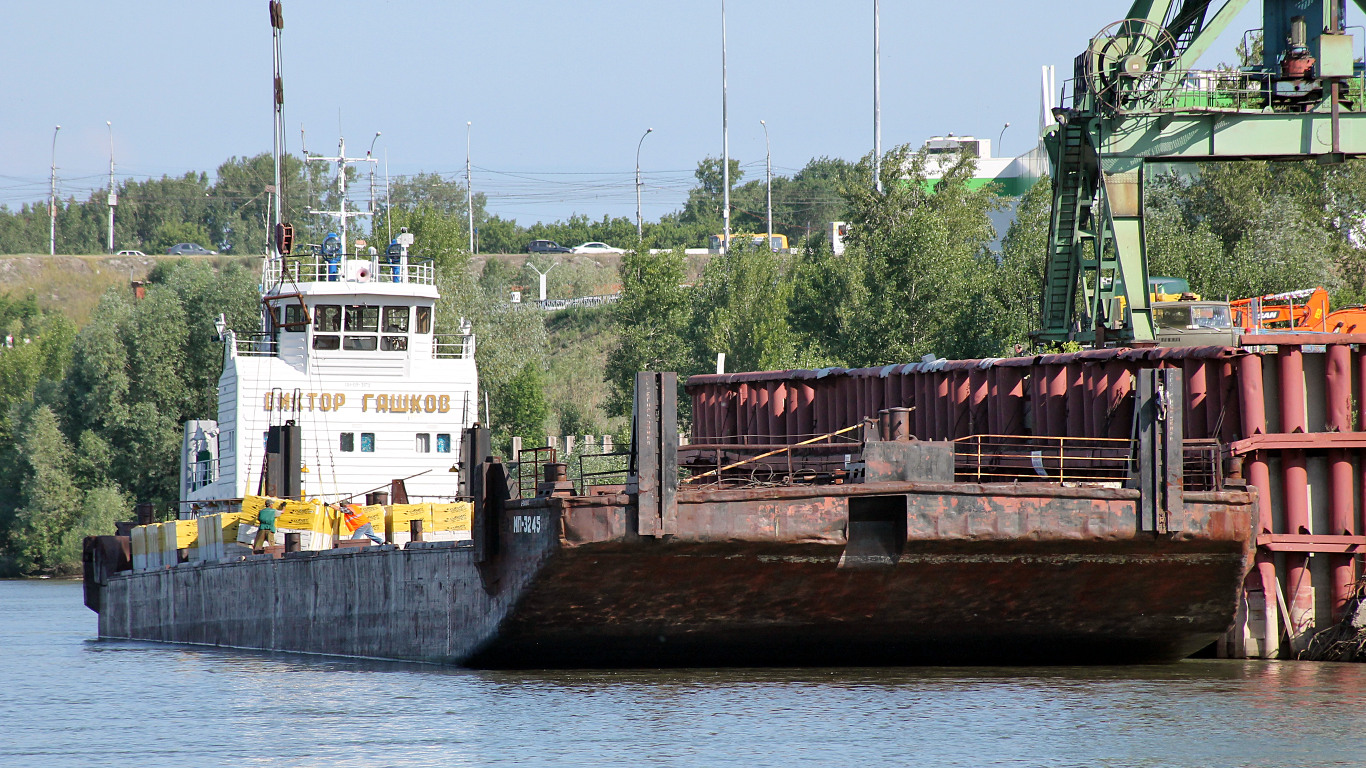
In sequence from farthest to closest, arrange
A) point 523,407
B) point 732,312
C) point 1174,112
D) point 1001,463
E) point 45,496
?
point 523,407 → point 732,312 → point 45,496 → point 1174,112 → point 1001,463

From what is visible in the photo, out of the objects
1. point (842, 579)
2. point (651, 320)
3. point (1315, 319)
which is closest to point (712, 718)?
point (842, 579)

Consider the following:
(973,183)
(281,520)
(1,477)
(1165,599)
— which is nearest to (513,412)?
(1,477)

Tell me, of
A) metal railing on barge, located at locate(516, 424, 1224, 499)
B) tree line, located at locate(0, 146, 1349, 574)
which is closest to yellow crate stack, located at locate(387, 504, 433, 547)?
metal railing on barge, located at locate(516, 424, 1224, 499)

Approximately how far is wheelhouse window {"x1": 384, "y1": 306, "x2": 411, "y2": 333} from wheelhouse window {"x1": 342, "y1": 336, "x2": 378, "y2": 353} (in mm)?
405

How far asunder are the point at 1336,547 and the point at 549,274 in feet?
303

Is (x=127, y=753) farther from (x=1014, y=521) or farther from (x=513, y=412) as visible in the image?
(x=513, y=412)

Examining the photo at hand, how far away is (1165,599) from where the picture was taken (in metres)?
19.1

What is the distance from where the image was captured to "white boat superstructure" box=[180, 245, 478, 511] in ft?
102

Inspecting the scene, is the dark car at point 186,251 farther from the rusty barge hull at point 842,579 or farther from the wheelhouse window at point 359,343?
the rusty barge hull at point 842,579

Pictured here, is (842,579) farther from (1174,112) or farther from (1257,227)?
(1257,227)

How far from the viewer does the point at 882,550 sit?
17.8 meters

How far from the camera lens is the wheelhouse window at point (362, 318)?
3212cm

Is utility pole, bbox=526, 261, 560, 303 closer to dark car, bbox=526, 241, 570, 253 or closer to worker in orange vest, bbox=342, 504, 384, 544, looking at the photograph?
dark car, bbox=526, 241, 570, 253

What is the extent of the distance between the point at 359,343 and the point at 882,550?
17214mm
